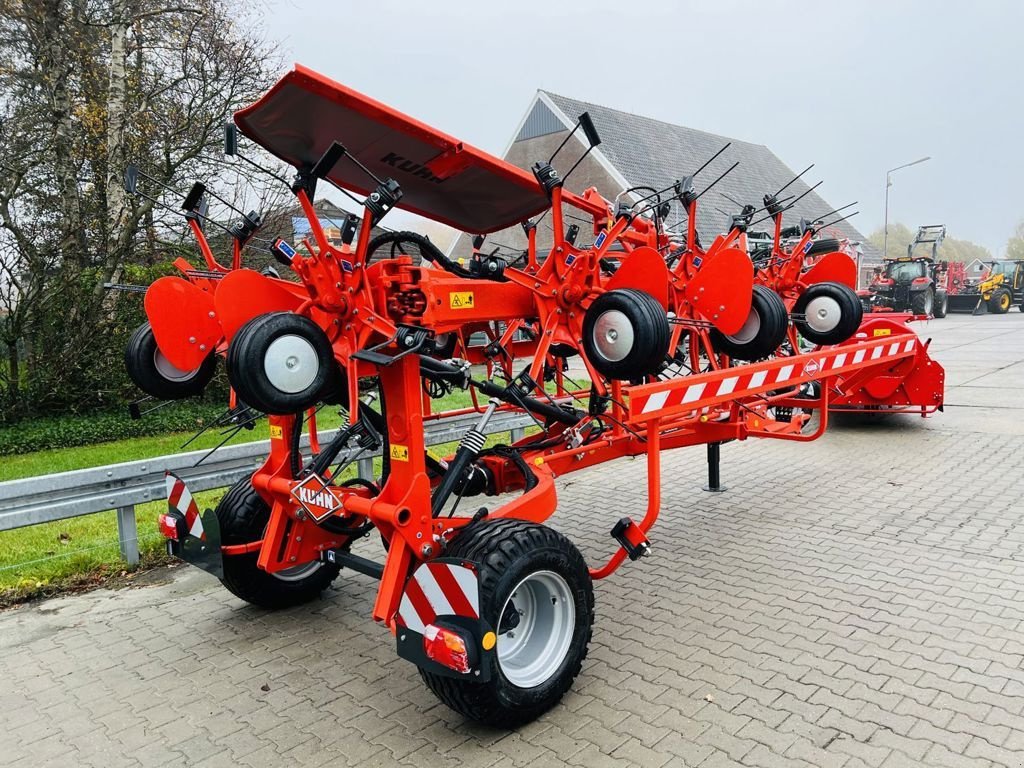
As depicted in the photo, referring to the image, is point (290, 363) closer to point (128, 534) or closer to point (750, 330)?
point (128, 534)

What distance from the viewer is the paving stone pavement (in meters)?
3.13

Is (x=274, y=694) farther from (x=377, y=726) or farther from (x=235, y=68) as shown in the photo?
(x=235, y=68)

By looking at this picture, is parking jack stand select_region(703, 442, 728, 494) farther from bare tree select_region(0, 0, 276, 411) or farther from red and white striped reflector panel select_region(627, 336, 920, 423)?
bare tree select_region(0, 0, 276, 411)

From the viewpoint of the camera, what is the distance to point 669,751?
3061mm

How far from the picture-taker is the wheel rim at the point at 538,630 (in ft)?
11.1

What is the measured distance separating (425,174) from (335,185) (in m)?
0.48

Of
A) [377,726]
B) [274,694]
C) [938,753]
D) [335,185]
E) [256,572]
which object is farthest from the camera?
[256,572]

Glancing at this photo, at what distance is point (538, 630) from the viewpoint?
11.6 feet

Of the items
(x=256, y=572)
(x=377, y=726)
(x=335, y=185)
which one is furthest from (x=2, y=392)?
(x=377, y=726)

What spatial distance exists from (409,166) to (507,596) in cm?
228

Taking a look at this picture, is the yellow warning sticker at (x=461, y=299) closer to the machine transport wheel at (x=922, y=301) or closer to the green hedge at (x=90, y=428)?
the green hedge at (x=90, y=428)

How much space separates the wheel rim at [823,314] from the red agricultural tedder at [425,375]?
66.5 inches

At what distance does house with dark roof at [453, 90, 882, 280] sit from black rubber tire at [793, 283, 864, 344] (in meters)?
19.6

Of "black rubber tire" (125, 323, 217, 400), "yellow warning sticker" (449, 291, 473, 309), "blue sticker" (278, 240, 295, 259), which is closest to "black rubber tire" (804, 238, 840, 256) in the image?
"yellow warning sticker" (449, 291, 473, 309)
